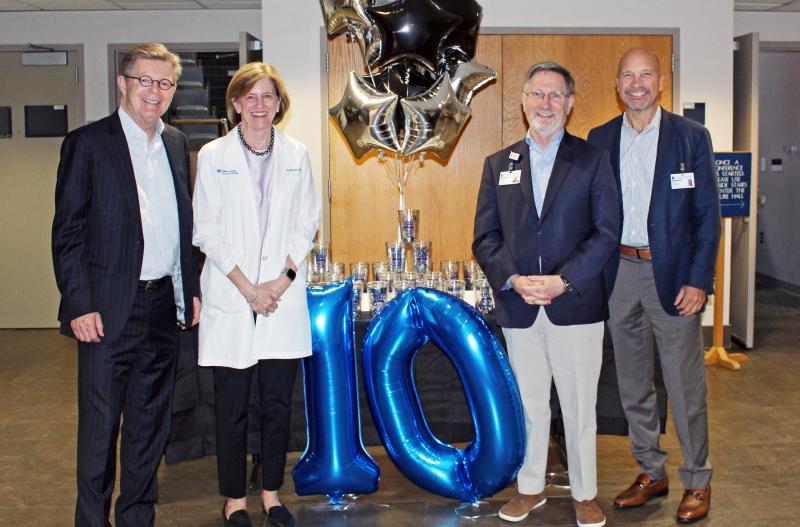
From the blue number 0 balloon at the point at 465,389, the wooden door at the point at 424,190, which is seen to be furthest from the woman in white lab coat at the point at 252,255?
the wooden door at the point at 424,190

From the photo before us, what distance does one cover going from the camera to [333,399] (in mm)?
3346

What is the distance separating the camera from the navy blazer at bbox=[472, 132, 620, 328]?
3.05 metres

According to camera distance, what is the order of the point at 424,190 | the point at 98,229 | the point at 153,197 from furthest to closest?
the point at 424,190
the point at 153,197
the point at 98,229

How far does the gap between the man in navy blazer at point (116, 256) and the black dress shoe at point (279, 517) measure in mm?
662

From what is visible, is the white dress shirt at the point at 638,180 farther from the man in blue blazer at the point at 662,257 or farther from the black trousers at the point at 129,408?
the black trousers at the point at 129,408

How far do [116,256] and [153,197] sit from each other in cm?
24

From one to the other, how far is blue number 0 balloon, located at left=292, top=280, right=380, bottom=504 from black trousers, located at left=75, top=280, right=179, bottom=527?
0.57m

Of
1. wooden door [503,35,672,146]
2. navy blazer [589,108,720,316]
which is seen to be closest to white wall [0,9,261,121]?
wooden door [503,35,672,146]

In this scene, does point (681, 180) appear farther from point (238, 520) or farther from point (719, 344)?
point (719, 344)

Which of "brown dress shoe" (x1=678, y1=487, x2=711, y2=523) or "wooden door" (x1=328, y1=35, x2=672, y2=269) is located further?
"wooden door" (x1=328, y1=35, x2=672, y2=269)

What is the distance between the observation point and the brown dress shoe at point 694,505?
3277mm

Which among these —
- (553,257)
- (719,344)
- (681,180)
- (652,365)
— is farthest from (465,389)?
(719,344)

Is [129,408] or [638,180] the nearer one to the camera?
[129,408]

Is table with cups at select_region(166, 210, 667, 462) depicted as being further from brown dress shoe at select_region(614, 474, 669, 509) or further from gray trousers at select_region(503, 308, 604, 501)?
gray trousers at select_region(503, 308, 604, 501)
